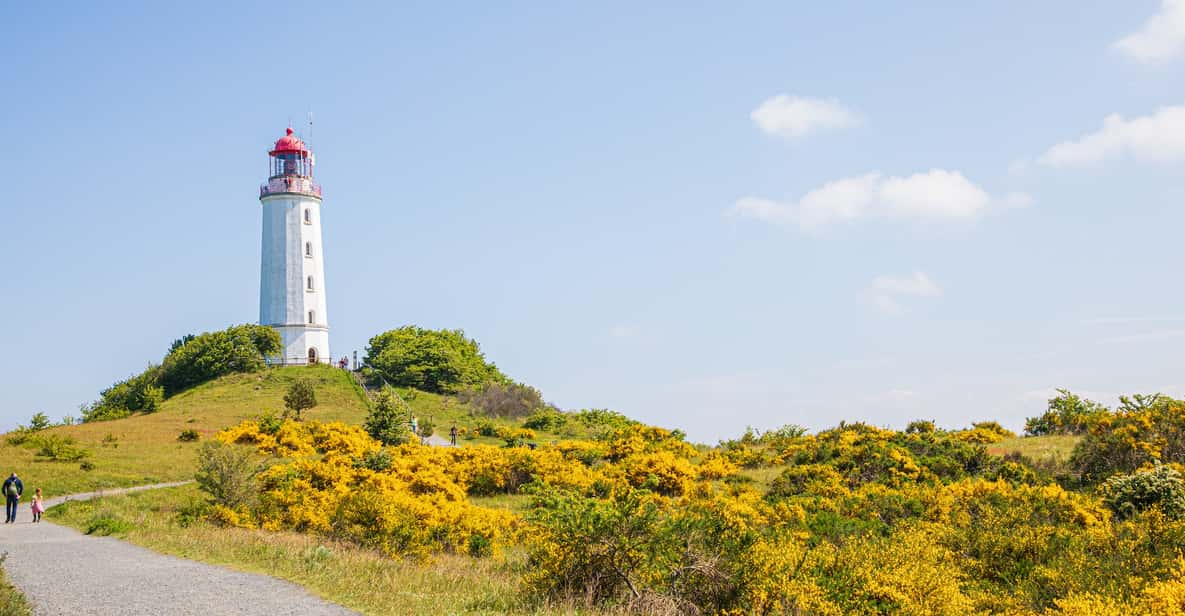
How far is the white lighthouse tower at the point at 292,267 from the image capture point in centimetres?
5988

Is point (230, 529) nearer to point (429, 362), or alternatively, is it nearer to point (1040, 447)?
point (1040, 447)

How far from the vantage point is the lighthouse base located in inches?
2357

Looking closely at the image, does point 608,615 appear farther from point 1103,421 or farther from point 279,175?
point 279,175

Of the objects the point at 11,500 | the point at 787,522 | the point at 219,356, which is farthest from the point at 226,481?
the point at 219,356

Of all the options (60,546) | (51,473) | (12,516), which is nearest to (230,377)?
(51,473)

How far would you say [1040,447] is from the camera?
92.0 feet

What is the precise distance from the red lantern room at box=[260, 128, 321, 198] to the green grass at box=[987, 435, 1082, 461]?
4946 cm

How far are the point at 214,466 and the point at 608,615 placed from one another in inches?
565

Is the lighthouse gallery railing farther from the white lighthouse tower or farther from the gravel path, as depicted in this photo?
the gravel path

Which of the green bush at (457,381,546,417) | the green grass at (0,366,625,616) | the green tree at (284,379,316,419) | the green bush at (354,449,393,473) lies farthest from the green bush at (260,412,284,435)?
the green bush at (457,381,546,417)

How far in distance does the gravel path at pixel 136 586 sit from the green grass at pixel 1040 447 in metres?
23.5

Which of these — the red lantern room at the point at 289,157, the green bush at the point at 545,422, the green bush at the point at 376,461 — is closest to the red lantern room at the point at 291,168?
the red lantern room at the point at 289,157

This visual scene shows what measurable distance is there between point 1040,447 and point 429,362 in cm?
4514

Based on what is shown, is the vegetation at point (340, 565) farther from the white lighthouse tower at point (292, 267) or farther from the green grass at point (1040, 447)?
the white lighthouse tower at point (292, 267)
